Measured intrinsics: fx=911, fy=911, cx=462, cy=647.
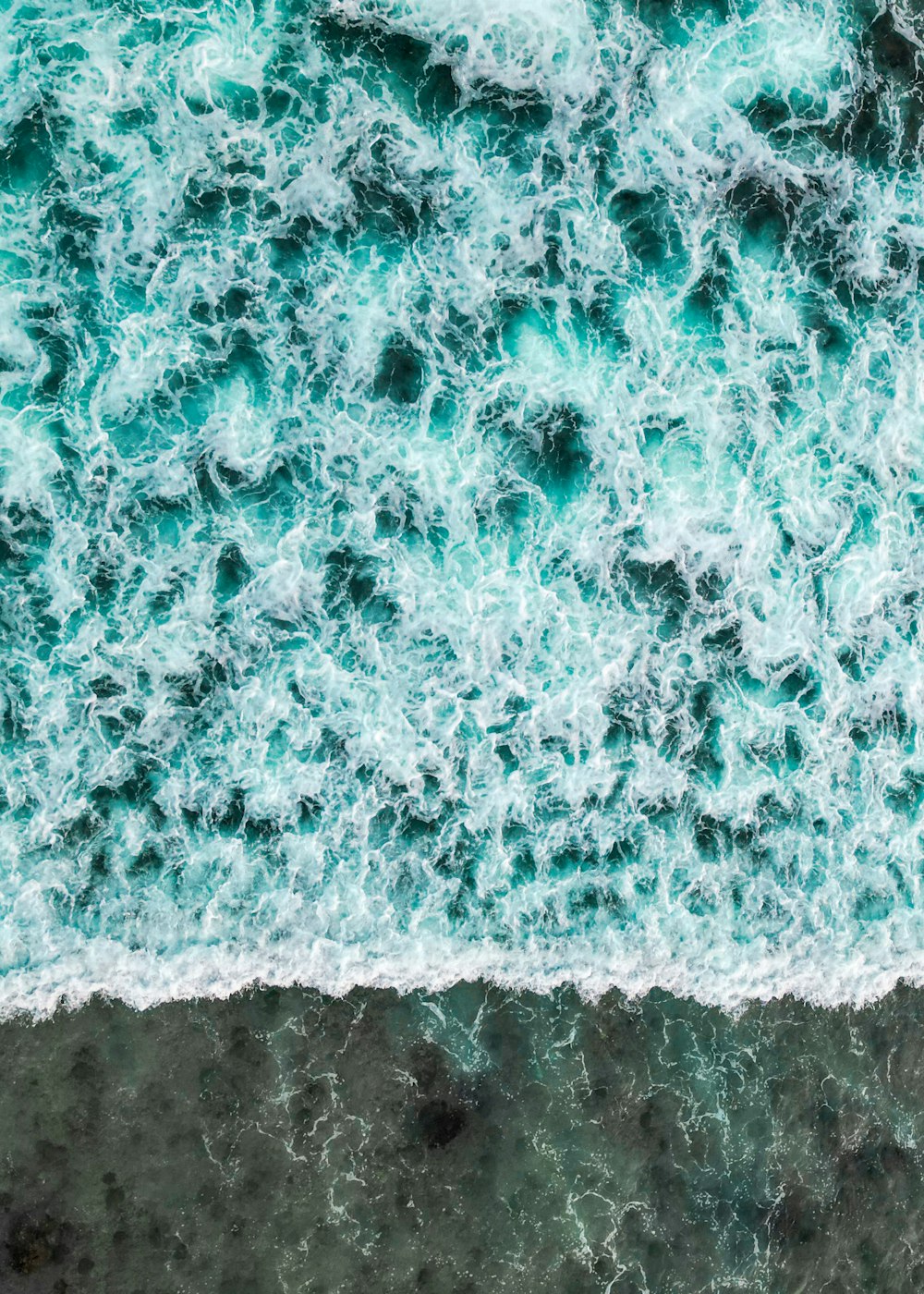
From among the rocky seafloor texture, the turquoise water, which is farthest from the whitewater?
the rocky seafloor texture

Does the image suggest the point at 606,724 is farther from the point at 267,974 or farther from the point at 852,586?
the point at 267,974

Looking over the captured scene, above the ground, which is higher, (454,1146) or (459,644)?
(459,644)

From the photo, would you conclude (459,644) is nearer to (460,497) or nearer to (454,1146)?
(460,497)

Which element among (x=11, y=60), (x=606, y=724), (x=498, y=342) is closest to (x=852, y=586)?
(x=606, y=724)

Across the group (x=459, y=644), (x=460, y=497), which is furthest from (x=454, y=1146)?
(x=460, y=497)

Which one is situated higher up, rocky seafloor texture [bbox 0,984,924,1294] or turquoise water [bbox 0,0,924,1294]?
turquoise water [bbox 0,0,924,1294]

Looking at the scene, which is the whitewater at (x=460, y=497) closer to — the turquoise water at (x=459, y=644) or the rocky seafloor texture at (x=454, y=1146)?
the turquoise water at (x=459, y=644)

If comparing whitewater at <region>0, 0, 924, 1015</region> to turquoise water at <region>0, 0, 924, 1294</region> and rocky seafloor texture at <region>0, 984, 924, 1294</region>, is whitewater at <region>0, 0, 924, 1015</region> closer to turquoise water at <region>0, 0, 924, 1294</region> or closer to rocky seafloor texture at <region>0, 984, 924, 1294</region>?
turquoise water at <region>0, 0, 924, 1294</region>
